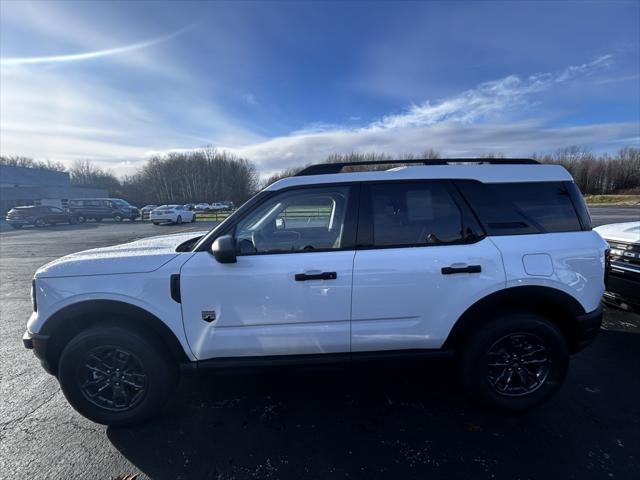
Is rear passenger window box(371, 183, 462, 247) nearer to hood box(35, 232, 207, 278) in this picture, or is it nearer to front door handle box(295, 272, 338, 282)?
front door handle box(295, 272, 338, 282)

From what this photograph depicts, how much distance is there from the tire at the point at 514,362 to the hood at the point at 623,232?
9.00 feet

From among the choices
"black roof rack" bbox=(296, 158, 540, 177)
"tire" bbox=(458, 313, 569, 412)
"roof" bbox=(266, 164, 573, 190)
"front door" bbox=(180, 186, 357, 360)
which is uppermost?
"black roof rack" bbox=(296, 158, 540, 177)

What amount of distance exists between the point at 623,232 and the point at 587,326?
114 inches

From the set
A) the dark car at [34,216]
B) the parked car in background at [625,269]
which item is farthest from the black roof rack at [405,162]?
the dark car at [34,216]

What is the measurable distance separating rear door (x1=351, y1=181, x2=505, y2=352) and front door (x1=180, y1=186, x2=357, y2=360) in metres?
0.13

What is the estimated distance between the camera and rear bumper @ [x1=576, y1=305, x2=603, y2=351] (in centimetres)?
260

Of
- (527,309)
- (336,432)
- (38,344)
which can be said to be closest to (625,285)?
(527,309)

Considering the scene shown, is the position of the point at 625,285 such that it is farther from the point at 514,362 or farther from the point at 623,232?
the point at 514,362

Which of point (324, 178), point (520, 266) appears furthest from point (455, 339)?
point (324, 178)

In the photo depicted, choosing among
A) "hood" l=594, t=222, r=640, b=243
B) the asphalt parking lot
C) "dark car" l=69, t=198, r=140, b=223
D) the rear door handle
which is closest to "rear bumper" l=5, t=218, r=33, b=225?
"dark car" l=69, t=198, r=140, b=223

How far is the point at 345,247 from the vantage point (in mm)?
2479

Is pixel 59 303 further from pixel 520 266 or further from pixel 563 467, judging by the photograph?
pixel 563 467

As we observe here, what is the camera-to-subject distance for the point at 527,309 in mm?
2652

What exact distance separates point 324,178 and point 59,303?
7.57ft
